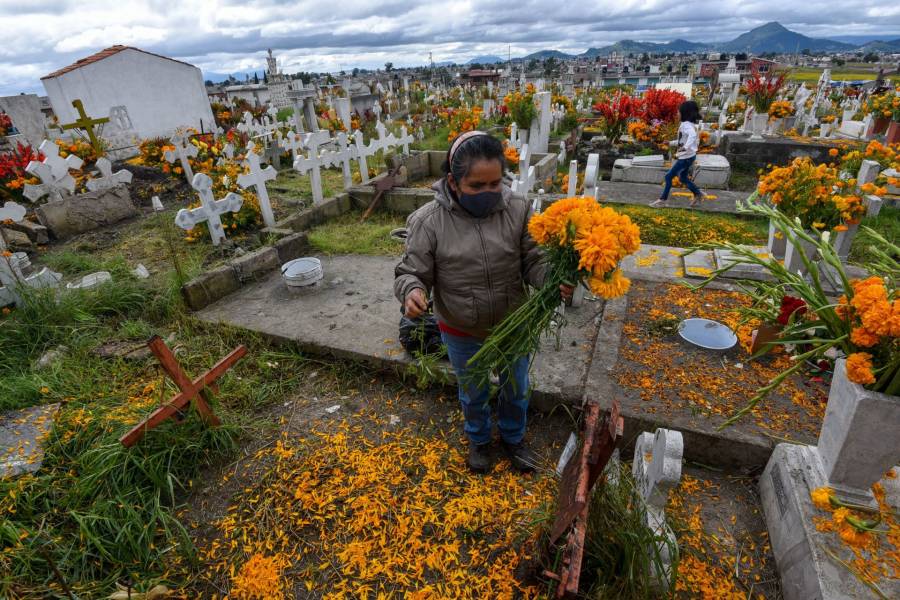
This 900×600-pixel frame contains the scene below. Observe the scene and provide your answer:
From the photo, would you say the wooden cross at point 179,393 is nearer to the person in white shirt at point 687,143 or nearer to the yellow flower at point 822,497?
the yellow flower at point 822,497

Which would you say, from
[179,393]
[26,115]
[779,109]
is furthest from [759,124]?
[26,115]

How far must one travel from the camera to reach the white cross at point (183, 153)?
793cm

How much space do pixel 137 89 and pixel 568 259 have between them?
1776 centimetres

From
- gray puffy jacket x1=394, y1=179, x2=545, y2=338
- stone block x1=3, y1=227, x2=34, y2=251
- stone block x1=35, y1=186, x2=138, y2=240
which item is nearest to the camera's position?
gray puffy jacket x1=394, y1=179, x2=545, y2=338

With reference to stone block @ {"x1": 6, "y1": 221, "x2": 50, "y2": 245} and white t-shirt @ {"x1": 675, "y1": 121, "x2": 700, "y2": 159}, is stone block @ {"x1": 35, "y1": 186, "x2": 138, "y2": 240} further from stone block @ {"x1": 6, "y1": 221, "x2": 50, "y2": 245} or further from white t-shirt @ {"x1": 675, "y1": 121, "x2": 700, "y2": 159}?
white t-shirt @ {"x1": 675, "y1": 121, "x2": 700, "y2": 159}

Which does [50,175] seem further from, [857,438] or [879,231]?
[879,231]

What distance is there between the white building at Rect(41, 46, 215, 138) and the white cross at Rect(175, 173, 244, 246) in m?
9.35

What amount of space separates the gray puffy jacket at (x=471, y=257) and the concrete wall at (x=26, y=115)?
13.4 m

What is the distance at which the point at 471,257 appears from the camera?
2.08m

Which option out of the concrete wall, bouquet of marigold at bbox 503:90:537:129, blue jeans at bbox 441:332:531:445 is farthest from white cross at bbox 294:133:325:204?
the concrete wall

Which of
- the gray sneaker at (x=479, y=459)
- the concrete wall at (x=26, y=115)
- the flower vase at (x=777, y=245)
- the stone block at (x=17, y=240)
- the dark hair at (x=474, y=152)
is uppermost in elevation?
the concrete wall at (x=26, y=115)

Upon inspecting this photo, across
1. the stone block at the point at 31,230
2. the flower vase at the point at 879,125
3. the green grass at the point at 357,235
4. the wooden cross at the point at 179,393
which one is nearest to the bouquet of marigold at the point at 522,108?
the green grass at the point at 357,235

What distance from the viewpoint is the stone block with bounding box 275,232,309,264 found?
17.4 ft

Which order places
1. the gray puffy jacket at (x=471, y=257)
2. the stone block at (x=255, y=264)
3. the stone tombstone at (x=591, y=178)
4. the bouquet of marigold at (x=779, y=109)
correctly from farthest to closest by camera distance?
the bouquet of marigold at (x=779, y=109)
the stone block at (x=255, y=264)
the stone tombstone at (x=591, y=178)
the gray puffy jacket at (x=471, y=257)
